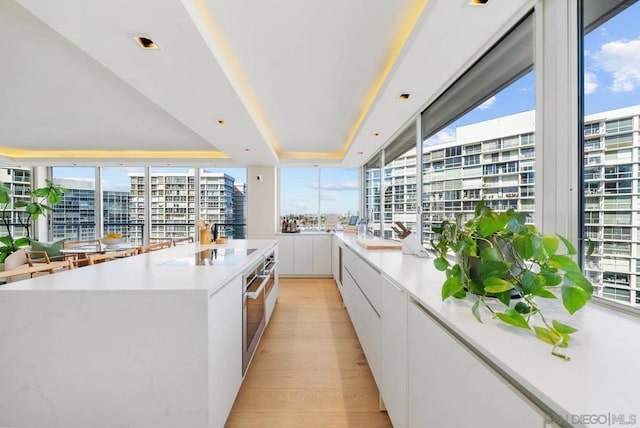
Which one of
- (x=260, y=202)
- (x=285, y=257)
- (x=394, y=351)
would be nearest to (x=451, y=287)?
(x=394, y=351)

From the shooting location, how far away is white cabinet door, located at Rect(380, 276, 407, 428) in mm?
1352

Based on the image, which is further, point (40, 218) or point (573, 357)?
point (40, 218)

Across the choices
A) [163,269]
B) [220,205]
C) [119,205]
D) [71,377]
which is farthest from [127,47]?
[119,205]

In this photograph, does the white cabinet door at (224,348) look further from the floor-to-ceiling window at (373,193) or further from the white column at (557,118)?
the floor-to-ceiling window at (373,193)

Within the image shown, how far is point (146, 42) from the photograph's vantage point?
1.66 metres

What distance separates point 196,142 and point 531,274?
203 inches

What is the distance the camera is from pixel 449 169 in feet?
7.59

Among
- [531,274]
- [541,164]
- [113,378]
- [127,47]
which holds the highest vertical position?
[127,47]

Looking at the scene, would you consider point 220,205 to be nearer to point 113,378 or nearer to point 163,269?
point 163,269

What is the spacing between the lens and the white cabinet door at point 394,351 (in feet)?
4.43

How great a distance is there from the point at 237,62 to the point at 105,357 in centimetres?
213

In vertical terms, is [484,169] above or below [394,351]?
above

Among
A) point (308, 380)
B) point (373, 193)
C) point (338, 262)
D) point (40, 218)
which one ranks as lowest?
point (308, 380)

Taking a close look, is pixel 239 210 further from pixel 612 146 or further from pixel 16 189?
pixel 612 146
